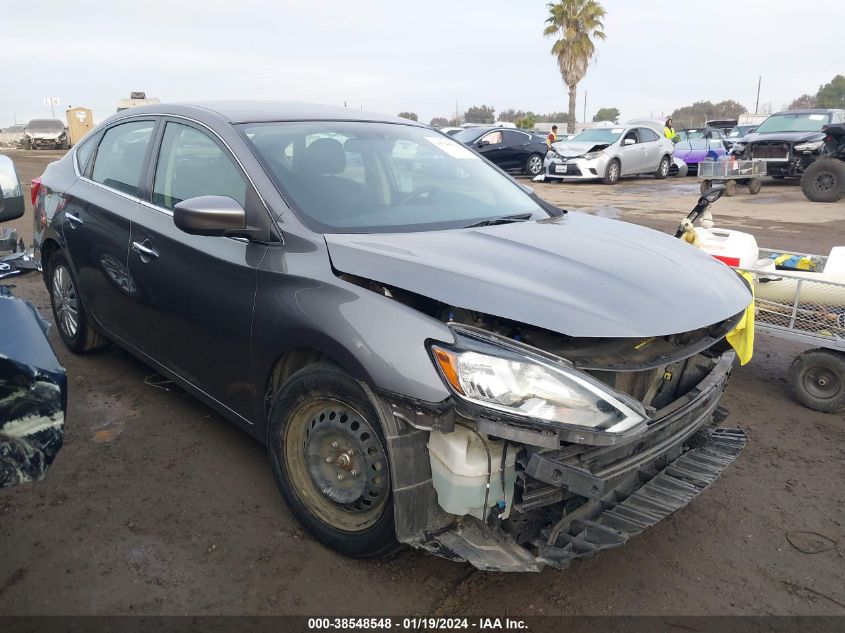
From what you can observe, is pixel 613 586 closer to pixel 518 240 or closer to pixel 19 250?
pixel 518 240

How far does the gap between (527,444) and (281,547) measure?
1.21 metres

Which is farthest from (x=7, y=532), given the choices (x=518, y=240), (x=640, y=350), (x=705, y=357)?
(x=705, y=357)

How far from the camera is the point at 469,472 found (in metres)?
2.21

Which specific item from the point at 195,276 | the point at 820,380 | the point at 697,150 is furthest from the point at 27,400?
the point at 697,150

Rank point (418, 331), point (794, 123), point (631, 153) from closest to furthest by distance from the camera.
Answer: point (418, 331), point (794, 123), point (631, 153)

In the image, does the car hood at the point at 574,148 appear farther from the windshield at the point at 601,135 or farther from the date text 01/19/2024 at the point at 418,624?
the date text 01/19/2024 at the point at 418,624

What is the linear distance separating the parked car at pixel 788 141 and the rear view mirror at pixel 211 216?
15422 millimetres

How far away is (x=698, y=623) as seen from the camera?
2438mm

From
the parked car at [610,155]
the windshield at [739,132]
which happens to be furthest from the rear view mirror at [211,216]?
the windshield at [739,132]

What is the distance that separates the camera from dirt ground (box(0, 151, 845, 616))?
2519mm

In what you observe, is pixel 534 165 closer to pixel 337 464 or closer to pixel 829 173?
pixel 829 173

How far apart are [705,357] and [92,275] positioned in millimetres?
3375

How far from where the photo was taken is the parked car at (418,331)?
2217 millimetres

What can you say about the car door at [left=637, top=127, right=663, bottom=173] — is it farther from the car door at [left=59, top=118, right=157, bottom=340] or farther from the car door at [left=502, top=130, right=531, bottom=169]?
the car door at [left=59, top=118, right=157, bottom=340]
